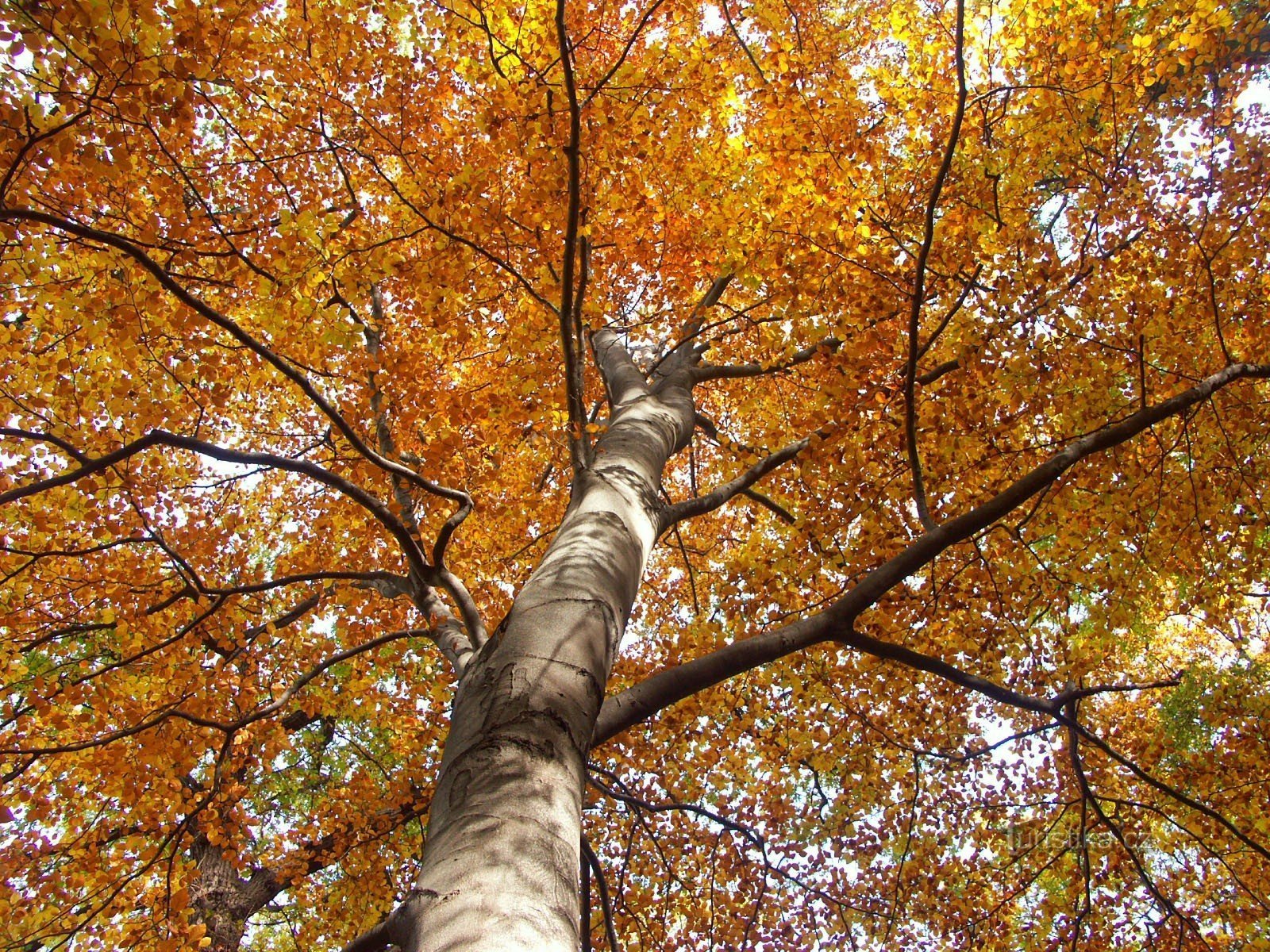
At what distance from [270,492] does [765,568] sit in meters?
6.53

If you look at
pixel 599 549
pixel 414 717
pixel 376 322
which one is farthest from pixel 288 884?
pixel 599 549

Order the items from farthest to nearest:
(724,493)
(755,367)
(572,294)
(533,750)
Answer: (755,367), (724,493), (572,294), (533,750)

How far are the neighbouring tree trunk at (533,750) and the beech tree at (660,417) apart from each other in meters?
0.06

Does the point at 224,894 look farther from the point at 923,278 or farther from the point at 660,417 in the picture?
the point at 923,278

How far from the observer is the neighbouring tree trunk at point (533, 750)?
1.43 m

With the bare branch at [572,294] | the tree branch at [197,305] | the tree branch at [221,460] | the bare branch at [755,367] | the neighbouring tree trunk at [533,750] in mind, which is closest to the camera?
the neighbouring tree trunk at [533,750]

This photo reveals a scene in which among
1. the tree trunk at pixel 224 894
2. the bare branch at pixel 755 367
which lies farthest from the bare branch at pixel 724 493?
the tree trunk at pixel 224 894

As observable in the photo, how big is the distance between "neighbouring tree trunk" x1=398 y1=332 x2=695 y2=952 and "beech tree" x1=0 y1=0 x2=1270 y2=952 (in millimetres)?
56

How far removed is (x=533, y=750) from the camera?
73.2 inches

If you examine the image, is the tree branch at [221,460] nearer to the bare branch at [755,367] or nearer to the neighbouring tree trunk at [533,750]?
the neighbouring tree trunk at [533,750]

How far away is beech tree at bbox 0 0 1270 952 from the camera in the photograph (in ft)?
11.2

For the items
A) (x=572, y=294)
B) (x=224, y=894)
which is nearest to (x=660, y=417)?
(x=572, y=294)

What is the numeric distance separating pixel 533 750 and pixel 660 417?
9.64 feet

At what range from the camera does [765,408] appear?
7867 millimetres
